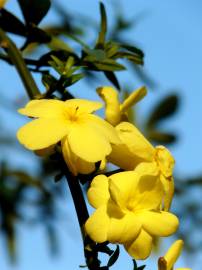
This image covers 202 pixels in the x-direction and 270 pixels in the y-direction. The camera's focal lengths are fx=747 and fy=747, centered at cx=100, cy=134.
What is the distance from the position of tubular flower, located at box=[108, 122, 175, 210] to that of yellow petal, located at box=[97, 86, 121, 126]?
4 cm

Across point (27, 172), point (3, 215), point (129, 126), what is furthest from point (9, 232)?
point (129, 126)

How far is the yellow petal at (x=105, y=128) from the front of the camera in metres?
0.75

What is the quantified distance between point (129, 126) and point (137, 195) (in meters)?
0.08

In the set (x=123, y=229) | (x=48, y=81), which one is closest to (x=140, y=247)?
(x=123, y=229)

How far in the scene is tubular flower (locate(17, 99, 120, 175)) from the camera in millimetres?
730

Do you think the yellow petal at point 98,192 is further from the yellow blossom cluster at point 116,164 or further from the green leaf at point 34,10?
the green leaf at point 34,10

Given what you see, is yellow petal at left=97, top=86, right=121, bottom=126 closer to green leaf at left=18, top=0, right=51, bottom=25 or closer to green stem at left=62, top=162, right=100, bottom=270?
green stem at left=62, top=162, right=100, bottom=270

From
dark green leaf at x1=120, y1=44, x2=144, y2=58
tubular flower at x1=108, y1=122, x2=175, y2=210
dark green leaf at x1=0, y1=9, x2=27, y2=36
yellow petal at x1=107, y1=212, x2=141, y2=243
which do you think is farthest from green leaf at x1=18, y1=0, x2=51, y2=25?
yellow petal at x1=107, y1=212, x2=141, y2=243

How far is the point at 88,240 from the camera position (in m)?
0.70

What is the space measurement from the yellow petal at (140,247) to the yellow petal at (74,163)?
0.09 meters

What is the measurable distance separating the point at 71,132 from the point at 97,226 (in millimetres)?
117

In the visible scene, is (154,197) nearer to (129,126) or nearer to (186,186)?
(129,126)

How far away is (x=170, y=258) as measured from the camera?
753 mm

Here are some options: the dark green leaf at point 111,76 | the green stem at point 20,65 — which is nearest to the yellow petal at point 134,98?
the green stem at point 20,65
